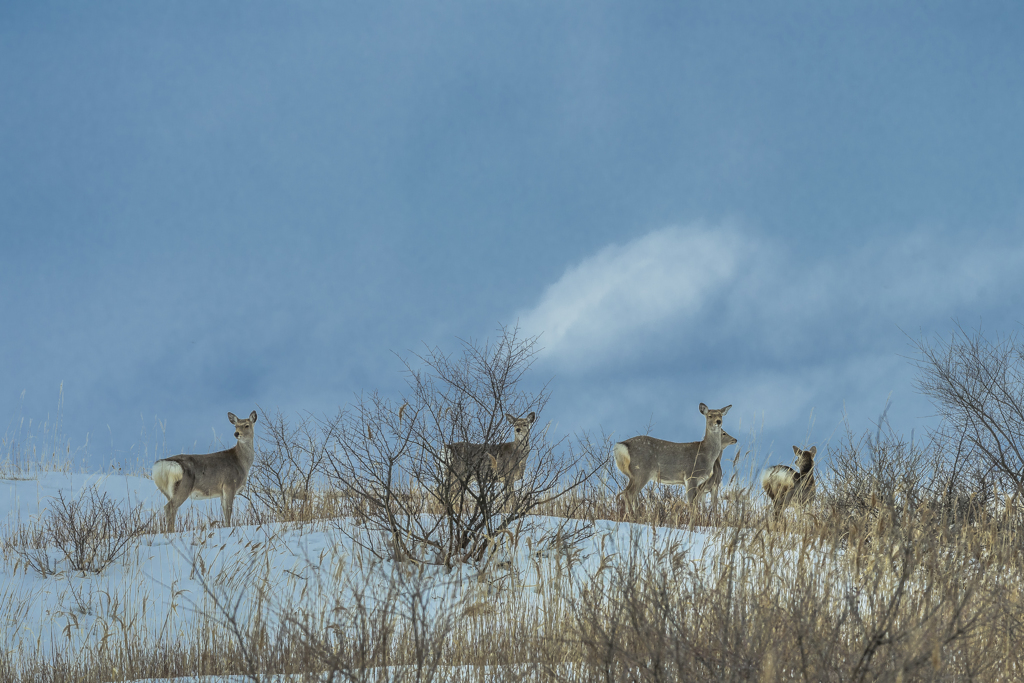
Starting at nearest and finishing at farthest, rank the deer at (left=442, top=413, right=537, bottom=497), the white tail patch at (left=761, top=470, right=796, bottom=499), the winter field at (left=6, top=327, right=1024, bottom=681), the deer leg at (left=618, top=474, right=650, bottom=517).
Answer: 1. the winter field at (left=6, top=327, right=1024, bottom=681)
2. the deer at (left=442, top=413, right=537, bottom=497)
3. the white tail patch at (left=761, top=470, right=796, bottom=499)
4. the deer leg at (left=618, top=474, right=650, bottom=517)

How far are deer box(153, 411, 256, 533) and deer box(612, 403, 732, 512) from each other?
6258 mm

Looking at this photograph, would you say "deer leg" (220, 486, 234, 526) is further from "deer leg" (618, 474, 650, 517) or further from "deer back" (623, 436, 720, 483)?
"deer back" (623, 436, 720, 483)

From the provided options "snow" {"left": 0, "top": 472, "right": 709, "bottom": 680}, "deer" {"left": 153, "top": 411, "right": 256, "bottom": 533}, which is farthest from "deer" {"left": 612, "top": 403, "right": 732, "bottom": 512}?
"deer" {"left": 153, "top": 411, "right": 256, "bottom": 533}

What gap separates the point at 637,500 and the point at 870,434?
14.0 ft

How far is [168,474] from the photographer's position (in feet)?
39.1

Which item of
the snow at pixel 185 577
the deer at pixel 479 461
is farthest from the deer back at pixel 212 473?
the deer at pixel 479 461

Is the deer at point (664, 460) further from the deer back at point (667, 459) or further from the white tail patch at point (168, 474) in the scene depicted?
the white tail patch at point (168, 474)

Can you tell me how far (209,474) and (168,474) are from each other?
0.60m

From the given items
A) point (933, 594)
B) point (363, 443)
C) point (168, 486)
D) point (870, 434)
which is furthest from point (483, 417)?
point (168, 486)

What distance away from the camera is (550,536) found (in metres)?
7.51

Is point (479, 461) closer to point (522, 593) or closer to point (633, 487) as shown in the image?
point (522, 593)

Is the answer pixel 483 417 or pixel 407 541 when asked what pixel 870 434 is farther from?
pixel 407 541

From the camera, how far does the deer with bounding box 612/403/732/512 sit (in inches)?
523

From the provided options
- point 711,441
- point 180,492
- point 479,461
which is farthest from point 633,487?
point 180,492
